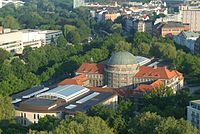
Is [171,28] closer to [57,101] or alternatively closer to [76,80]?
[76,80]

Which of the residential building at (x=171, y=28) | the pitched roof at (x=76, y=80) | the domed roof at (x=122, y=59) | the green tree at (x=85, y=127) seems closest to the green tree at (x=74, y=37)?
the residential building at (x=171, y=28)

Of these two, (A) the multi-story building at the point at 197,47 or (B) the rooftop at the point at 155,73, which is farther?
(A) the multi-story building at the point at 197,47

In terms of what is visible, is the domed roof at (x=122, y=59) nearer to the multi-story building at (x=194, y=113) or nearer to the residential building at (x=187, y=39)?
the multi-story building at (x=194, y=113)

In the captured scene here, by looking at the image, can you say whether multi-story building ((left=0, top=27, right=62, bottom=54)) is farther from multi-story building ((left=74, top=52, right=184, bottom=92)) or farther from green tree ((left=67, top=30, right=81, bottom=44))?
multi-story building ((left=74, top=52, right=184, bottom=92))

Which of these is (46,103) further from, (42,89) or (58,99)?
(42,89)

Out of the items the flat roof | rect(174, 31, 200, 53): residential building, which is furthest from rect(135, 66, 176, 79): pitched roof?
rect(174, 31, 200, 53): residential building

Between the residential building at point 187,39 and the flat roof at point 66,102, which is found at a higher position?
the residential building at point 187,39

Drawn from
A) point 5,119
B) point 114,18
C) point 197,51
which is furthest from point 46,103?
point 114,18
